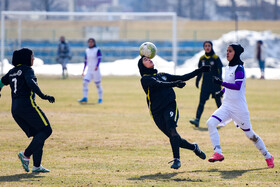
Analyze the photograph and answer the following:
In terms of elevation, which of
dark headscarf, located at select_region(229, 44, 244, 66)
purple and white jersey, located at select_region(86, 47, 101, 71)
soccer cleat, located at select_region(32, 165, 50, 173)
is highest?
dark headscarf, located at select_region(229, 44, 244, 66)

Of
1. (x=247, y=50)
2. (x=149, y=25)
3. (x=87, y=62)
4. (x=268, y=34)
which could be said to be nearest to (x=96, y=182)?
(x=87, y=62)

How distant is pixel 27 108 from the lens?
27.8ft

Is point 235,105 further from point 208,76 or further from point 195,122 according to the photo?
point 208,76

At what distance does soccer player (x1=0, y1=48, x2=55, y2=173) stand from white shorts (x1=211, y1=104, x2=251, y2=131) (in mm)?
2775

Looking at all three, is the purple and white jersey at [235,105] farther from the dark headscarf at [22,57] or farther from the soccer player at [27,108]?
the dark headscarf at [22,57]

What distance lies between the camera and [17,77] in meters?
8.47

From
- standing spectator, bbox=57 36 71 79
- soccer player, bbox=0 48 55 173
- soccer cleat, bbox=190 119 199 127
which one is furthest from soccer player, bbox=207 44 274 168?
standing spectator, bbox=57 36 71 79

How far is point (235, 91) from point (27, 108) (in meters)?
3.32

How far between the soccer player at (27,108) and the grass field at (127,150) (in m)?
0.34

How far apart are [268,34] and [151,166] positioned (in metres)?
44.0

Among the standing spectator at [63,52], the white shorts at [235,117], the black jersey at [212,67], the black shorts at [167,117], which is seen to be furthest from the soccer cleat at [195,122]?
the standing spectator at [63,52]

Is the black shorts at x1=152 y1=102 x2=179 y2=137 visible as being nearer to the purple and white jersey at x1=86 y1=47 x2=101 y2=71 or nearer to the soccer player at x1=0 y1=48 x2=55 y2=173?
the soccer player at x1=0 y1=48 x2=55 y2=173

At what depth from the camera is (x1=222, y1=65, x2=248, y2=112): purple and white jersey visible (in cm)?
895

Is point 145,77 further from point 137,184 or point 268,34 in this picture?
point 268,34
